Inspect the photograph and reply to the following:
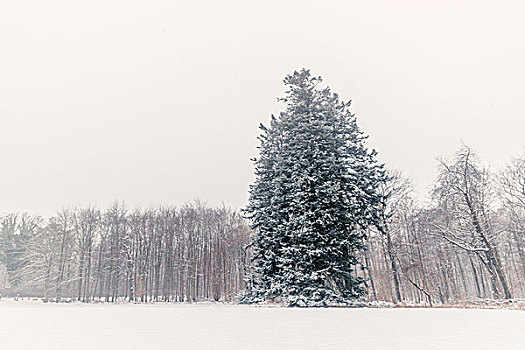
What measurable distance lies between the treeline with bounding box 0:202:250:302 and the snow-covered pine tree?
1712 cm

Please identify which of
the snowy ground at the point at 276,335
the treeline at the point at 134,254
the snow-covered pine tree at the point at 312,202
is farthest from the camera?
the treeline at the point at 134,254

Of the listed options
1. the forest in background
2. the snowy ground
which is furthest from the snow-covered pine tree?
A: the forest in background

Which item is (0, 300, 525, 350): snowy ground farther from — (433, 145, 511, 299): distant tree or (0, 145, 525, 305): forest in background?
(0, 145, 525, 305): forest in background

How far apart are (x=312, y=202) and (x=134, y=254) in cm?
3047

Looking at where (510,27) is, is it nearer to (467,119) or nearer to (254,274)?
(467,119)

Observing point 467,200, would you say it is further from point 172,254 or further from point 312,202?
point 172,254

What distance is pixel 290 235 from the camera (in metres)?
15.3

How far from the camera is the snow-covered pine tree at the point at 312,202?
1459 centimetres

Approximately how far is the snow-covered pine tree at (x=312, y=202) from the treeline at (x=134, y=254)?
17116 millimetres

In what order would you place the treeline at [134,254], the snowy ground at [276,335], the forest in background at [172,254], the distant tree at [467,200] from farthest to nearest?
1. the treeline at [134,254]
2. the forest in background at [172,254]
3. the distant tree at [467,200]
4. the snowy ground at [276,335]

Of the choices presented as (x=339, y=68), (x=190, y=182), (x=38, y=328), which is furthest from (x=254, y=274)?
(x=339, y=68)

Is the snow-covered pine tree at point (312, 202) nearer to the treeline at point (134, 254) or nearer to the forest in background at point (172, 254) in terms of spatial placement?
the forest in background at point (172, 254)

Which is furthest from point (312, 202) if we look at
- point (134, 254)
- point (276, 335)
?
point (134, 254)

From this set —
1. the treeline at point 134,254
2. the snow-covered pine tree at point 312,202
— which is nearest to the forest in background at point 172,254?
the treeline at point 134,254
